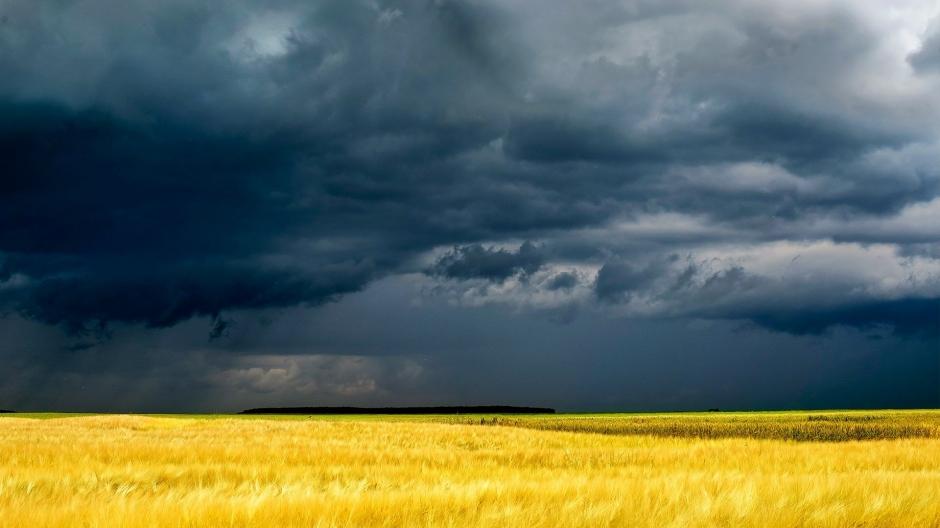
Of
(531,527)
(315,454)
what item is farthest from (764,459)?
(531,527)

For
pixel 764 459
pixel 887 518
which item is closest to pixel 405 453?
pixel 764 459

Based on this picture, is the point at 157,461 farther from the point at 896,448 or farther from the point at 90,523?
the point at 896,448

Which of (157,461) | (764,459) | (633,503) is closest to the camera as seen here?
(633,503)

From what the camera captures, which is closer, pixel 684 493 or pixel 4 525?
pixel 4 525

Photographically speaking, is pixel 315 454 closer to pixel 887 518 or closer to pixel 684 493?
pixel 684 493

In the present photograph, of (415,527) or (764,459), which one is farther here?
(764,459)

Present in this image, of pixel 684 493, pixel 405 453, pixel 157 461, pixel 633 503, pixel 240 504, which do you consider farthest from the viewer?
pixel 405 453

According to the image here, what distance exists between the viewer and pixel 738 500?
22.9 feet

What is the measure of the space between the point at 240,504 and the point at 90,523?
1.09 metres

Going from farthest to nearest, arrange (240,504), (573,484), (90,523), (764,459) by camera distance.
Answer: (764,459) < (573,484) < (240,504) < (90,523)

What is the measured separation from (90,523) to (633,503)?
4286 mm

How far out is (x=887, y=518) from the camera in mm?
6996

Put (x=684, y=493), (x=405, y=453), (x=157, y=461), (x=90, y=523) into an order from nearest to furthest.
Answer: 1. (x=90, y=523)
2. (x=684, y=493)
3. (x=157, y=461)
4. (x=405, y=453)

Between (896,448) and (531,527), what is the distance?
723 inches
